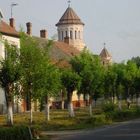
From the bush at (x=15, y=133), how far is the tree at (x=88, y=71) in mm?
27669

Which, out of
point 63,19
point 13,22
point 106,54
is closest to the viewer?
point 13,22

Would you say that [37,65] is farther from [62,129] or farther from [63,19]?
[63,19]

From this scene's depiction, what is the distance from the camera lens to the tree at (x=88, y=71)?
58750mm

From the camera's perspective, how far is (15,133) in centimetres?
2997

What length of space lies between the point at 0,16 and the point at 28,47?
1724 cm

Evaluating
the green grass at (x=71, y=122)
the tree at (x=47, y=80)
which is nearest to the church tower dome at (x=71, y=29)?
the green grass at (x=71, y=122)

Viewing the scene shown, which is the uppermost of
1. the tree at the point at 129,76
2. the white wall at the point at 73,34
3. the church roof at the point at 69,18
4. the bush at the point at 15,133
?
the church roof at the point at 69,18

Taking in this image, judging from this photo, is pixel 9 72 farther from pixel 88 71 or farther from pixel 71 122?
pixel 88 71

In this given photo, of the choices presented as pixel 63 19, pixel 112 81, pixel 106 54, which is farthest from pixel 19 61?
pixel 106 54

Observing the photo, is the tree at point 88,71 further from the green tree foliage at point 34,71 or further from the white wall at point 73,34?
the white wall at point 73,34

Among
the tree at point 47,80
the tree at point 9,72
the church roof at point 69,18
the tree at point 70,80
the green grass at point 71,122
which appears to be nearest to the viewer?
the tree at point 9,72

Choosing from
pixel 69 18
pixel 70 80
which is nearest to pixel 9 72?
pixel 70 80

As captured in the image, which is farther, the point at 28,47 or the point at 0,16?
the point at 0,16

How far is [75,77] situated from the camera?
54969 millimetres
